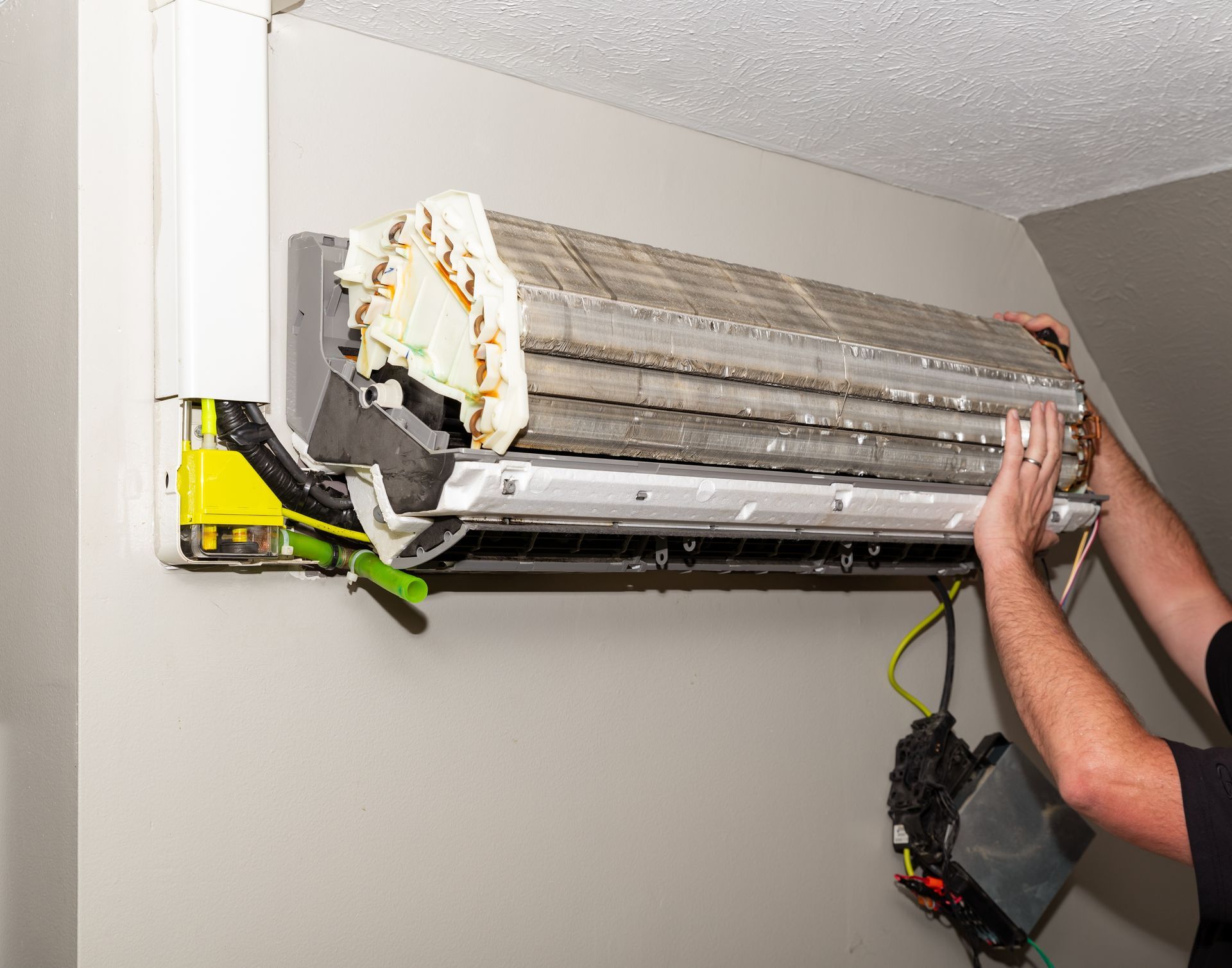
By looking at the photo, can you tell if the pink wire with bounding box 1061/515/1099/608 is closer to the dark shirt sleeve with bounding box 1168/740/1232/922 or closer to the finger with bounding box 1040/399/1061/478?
the finger with bounding box 1040/399/1061/478

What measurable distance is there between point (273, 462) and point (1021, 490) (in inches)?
44.2

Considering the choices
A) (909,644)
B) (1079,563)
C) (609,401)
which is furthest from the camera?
(909,644)

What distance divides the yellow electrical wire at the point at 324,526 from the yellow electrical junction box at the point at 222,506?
0.04ft

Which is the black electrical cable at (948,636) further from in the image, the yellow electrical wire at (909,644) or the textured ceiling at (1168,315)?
the textured ceiling at (1168,315)

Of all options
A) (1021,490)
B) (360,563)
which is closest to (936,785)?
(1021,490)

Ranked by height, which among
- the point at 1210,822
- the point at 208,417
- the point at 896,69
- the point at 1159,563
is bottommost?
the point at 1210,822

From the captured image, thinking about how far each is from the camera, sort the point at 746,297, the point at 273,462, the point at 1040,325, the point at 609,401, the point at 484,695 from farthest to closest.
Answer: the point at 1040,325 → the point at 484,695 → the point at 746,297 → the point at 273,462 → the point at 609,401

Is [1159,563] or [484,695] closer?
[484,695]

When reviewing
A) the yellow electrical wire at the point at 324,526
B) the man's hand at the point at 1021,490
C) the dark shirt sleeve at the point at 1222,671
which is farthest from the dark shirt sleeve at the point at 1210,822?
the yellow electrical wire at the point at 324,526

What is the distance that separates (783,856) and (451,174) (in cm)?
131

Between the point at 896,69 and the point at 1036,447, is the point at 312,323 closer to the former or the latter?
the point at 896,69

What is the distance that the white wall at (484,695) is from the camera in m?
1.29

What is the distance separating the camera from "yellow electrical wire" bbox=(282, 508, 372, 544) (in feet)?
4.37

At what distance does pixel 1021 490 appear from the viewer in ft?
5.45
